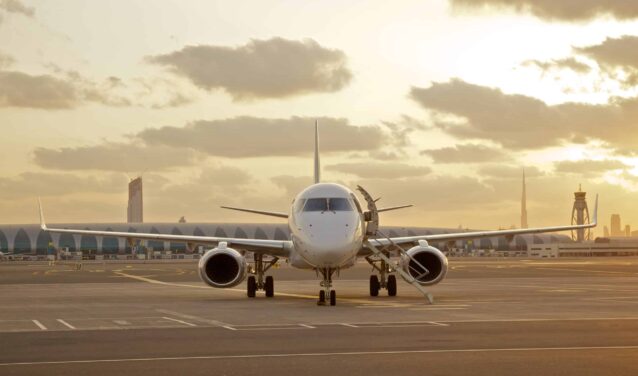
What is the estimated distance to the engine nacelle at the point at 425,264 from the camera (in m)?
34.4

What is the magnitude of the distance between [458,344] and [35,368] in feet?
22.7

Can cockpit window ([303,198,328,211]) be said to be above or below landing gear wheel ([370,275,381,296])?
above

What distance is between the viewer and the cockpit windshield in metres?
30.5

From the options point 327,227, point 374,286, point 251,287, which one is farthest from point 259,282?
point 327,227

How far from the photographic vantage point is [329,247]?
29359 millimetres

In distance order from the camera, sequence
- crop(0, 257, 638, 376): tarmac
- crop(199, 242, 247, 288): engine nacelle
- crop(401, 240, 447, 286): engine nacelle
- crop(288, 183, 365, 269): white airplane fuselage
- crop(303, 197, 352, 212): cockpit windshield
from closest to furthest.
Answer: crop(0, 257, 638, 376): tarmac
crop(288, 183, 365, 269): white airplane fuselage
crop(303, 197, 352, 212): cockpit windshield
crop(401, 240, 447, 286): engine nacelle
crop(199, 242, 247, 288): engine nacelle

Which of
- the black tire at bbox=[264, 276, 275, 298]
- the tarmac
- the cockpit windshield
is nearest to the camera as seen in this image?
the tarmac

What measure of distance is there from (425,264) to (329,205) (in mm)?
5790

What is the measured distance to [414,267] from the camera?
116 ft

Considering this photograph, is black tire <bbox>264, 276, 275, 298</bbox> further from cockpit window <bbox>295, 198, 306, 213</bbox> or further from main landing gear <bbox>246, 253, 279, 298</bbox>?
cockpit window <bbox>295, 198, 306, 213</bbox>

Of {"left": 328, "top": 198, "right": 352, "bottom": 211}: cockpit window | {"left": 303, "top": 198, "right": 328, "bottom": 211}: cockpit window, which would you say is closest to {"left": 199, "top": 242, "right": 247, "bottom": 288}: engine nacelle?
{"left": 303, "top": 198, "right": 328, "bottom": 211}: cockpit window

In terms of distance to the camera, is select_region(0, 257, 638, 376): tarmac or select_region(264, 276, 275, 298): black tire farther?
select_region(264, 276, 275, 298): black tire

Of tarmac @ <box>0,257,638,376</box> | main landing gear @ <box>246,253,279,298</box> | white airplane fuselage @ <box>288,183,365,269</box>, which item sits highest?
→ white airplane fuselage @ <box>288,183,365,269</box>

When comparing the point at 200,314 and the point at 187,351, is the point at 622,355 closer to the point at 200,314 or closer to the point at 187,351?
the point at 187,351
